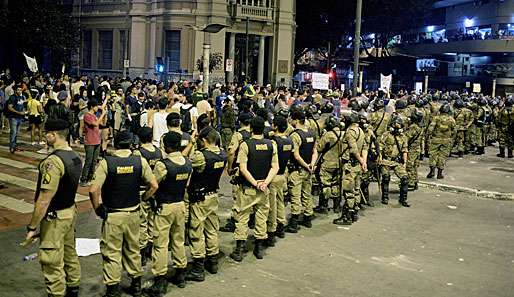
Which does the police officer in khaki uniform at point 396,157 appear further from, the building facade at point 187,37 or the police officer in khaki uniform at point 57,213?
the building facade at point 187,37

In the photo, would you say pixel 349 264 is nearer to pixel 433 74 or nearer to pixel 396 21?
pixel 396 21

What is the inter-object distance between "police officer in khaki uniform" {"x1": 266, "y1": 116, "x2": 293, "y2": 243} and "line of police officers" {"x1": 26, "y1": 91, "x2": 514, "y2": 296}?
0.06ft

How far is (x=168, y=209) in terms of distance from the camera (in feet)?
23.6

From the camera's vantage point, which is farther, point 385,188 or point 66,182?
point 385,188

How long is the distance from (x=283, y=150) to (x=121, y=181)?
335 centimetres

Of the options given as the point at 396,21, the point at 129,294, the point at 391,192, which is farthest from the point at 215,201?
the point at 396,21

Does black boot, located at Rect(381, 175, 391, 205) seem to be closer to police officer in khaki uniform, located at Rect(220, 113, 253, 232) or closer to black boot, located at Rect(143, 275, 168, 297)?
police officer in khaki uniform, located at Rect(220, 113, 253, 232)

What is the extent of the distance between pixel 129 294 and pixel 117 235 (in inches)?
36.6

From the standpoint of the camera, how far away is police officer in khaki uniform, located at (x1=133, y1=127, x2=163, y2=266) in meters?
7.63

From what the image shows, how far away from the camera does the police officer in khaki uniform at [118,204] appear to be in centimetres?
656

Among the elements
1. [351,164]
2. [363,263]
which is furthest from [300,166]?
[363,263]

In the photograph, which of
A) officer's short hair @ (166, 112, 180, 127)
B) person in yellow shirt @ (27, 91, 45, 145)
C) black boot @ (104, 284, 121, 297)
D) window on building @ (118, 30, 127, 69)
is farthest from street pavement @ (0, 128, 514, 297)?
window on building @ (118, 30, 127, 69)

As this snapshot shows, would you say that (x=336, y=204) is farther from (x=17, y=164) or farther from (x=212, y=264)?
(x=17, y=164)

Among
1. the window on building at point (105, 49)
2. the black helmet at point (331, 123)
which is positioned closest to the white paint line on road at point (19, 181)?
the black helmet at point (331, 123)
